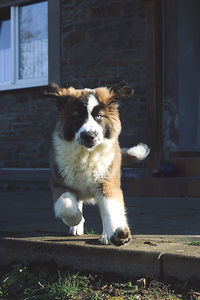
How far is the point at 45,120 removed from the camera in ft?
29.8

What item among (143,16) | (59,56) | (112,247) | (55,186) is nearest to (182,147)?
(143,16)

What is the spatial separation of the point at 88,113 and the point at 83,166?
42 centimetres

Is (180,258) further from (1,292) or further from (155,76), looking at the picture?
(155,76)

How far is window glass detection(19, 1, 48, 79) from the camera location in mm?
9570

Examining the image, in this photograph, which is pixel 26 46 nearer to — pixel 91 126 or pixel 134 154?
pixel 134 154

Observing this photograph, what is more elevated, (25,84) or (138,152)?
(25,84)

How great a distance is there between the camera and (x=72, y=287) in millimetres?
Answer: 2537

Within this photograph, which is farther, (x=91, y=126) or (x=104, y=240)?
(x=91, y=126)

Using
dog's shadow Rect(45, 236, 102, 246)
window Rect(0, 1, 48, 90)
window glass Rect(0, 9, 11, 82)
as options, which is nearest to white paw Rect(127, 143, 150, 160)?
dog's shadow Rect(45, 236, 102, 246)

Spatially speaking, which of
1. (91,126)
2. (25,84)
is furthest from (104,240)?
(25,84)

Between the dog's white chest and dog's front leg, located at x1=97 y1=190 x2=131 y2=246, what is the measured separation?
148 mm

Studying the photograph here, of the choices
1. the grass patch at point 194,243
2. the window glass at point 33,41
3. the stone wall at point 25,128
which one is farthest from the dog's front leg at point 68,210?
the window glass at point 33,41

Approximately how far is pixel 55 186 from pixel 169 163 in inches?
156

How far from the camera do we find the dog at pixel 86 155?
3.11 meters
